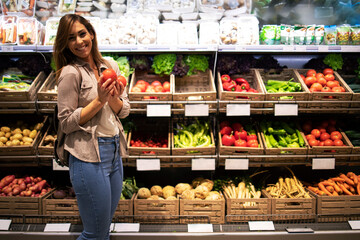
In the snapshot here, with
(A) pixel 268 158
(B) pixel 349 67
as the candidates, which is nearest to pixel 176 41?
(A) pixel 268 158

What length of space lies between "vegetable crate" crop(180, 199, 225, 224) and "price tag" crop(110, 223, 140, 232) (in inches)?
16.5

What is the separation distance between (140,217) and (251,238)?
104 centimetres

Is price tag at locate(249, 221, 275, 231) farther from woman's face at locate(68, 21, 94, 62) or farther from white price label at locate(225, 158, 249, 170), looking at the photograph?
woman's face at locate(68, 21, 94, 62)

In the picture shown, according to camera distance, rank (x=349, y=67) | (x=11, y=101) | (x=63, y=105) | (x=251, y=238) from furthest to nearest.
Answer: (x=349, y=67) < (x=11, y=101) < (x=251, y=238) < (x=63, y=105)

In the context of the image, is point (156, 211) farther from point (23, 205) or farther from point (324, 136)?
point (324, 136)

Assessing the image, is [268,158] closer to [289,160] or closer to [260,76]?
[289,160]

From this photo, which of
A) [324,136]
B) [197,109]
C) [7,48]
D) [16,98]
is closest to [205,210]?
[197,109]

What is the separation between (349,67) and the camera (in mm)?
3318

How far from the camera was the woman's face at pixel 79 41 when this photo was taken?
175cm

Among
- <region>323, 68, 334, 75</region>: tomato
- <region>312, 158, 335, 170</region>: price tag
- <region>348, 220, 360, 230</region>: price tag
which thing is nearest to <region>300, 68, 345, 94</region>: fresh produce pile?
<region>323, 68, 334, 75</region>: tomato

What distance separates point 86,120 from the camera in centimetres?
174

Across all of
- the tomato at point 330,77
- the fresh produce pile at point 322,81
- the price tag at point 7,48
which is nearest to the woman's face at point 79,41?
the price tag at point 7,48

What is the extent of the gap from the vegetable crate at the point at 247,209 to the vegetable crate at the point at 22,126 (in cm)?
197

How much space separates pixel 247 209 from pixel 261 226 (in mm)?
190
